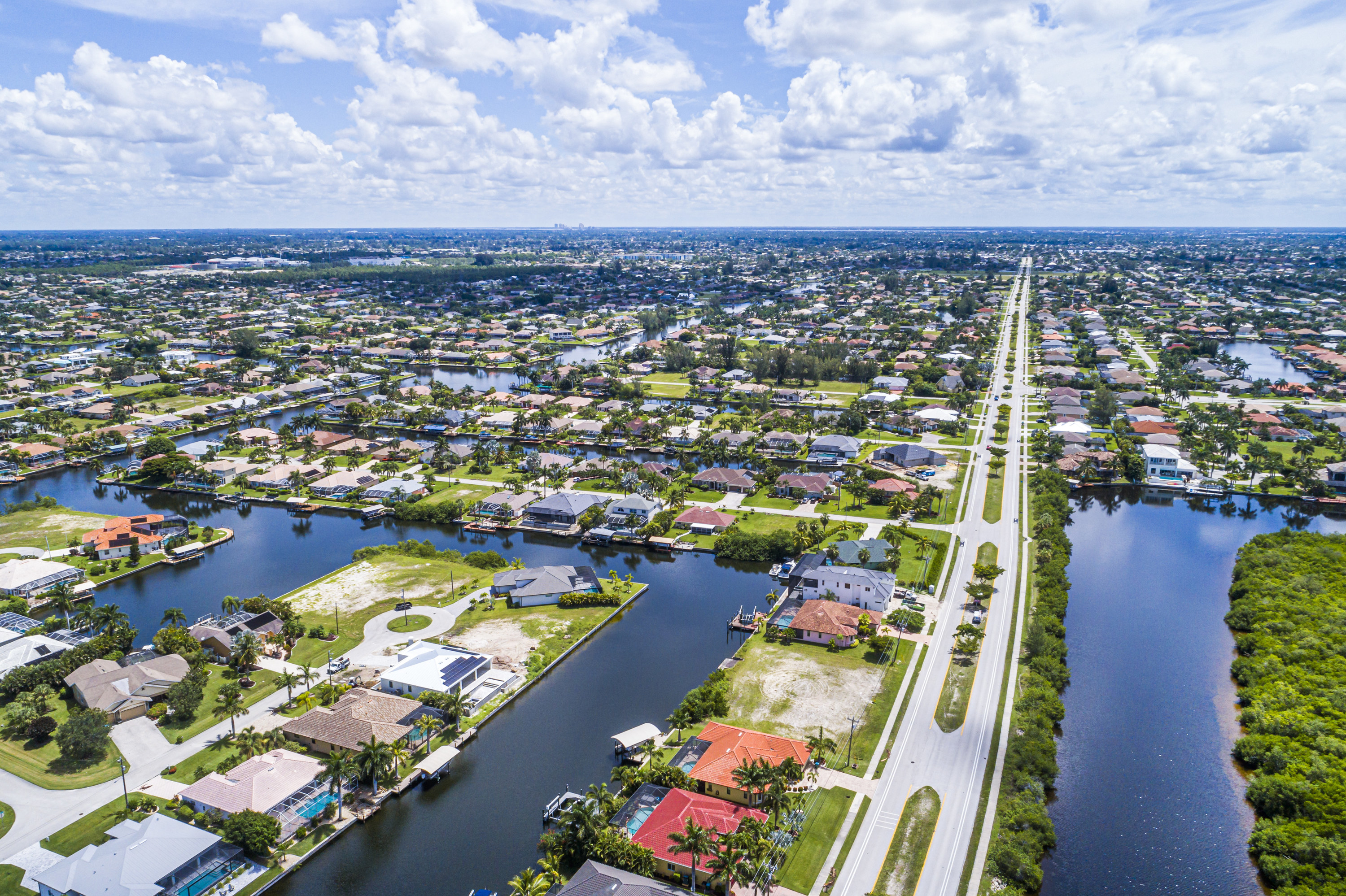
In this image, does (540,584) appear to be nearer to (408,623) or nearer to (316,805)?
(408,623)

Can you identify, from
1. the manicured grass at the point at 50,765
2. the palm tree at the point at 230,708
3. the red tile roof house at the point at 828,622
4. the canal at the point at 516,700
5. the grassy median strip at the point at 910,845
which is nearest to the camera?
the grassy median strip at the point at 910,845

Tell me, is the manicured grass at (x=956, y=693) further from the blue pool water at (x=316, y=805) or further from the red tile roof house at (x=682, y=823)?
the blue pool water at (x=316, y=805)

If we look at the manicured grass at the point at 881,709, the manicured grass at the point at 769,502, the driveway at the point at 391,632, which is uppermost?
the manicured grass at the point at 769,502

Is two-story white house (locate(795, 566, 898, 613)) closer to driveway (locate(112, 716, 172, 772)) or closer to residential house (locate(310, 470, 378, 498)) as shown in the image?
driveway (locate(112, 716, 172, 772))

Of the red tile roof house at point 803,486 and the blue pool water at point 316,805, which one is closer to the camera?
the blue pool water at point 316,805

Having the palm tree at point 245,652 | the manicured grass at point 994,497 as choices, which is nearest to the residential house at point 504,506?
the palm tree at point 245,652

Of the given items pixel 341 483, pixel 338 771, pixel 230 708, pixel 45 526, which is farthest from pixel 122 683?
pixel 341 483

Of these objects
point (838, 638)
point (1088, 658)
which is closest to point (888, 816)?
point (838, 638)

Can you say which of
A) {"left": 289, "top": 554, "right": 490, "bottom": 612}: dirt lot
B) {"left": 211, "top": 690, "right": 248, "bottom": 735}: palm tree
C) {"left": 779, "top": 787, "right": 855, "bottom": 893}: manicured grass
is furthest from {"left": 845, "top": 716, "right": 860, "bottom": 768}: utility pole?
{"left": 211, "top": 690, "right": 248, "bottom": 735}: palm tree
